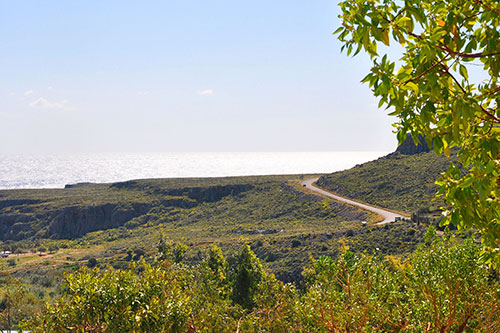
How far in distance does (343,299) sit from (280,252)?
29.4 meters

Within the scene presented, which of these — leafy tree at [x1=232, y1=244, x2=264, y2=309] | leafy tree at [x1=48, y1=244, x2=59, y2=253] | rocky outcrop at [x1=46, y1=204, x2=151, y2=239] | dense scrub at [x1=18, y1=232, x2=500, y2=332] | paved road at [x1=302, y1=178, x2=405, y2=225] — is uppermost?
dense scrub at [x1=18, y1=232, x2=500, y2=332]

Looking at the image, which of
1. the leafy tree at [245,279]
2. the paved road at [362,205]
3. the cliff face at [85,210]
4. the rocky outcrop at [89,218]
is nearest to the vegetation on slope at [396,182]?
the paved road at [362,205]

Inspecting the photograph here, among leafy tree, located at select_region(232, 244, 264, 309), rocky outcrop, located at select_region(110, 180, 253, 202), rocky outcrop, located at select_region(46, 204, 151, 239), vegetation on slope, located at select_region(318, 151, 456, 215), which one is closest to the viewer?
leafy tree, located at select_region(232, 244, 264, 309)

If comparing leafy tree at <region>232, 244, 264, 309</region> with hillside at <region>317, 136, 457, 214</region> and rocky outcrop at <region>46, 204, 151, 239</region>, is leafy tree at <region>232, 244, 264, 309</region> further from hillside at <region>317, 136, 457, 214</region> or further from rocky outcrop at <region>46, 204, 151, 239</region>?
rocky outcrop at <region>46, 204, 151, 239</region>

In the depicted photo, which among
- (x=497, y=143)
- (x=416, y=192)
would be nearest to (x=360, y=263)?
(x=497, y=143)

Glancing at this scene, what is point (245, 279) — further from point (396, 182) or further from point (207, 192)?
point (207, 192)

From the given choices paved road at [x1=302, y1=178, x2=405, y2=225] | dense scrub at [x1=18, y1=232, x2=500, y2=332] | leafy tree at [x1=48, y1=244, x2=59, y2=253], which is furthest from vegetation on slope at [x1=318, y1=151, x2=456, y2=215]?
leafy tree at [x1=48, y1=244, x2=59, y2=253]

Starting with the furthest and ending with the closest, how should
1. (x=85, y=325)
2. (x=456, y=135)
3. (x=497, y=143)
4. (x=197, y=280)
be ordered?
1. (x=197, y=280)
2. (x=85, y=325)
3. (x=497, y=143)
4. (x=456, y=135)

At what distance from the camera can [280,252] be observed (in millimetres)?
37250

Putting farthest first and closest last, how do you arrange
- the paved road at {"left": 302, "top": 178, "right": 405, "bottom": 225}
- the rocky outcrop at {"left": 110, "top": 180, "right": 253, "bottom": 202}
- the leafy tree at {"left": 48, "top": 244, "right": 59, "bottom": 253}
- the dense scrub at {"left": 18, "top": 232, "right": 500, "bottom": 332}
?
the rocky outcrop at {"left": 110, "top": 180, "right": 253, "bottom": 202} → the leafy tree at {"left": 48, "top": 244, "right": 59, "bottom": 253} → the paved road at {"left": 302, "top": 178, "right": 405, "bottom": 225} → the dense scrub at {"left": 18, "top": 232, "right": 500, "bottom": 332}

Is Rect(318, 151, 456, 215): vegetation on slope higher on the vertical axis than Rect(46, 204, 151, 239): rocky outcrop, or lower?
higher

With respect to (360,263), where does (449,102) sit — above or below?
above

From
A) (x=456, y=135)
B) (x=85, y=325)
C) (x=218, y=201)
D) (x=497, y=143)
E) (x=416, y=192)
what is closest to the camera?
(x=456, y=135)

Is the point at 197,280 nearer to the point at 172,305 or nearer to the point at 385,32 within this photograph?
the point at 172,305
